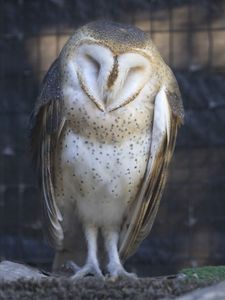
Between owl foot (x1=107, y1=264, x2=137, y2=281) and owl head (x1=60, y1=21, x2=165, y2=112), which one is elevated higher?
owl head (x1=60, y1=21, x2=165, y2=112)

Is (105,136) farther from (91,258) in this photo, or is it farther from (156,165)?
(91,258)

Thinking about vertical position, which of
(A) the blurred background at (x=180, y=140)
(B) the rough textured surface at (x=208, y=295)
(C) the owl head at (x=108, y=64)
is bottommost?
(A) the blurred background at (x=180, y=140)

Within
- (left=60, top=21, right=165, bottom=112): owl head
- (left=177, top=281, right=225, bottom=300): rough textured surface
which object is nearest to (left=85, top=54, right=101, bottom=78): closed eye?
(left=60, top=21, right=165, bottom=112): owl head

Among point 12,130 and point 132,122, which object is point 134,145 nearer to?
point 132,122

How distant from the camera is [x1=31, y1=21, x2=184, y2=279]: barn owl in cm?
624

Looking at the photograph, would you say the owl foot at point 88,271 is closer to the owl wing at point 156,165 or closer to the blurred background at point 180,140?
the owl wing at point 156,165

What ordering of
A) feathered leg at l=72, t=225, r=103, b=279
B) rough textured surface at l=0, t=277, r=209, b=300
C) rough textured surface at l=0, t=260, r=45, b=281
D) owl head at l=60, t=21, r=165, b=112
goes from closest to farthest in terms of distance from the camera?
rough textured surface at l=0, t=277, r=209, b=300 < rough textured surface at l=0, t=260, r=45, b=281 < owl head at l=60, t=21, r=165, b=112 < feathered leg at l=72, t=225, r=103, b=279

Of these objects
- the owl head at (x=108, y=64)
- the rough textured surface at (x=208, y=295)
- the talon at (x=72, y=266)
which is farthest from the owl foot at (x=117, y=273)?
the rough textured surface at (x=208, y=295)

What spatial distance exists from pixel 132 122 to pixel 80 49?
1.33ft

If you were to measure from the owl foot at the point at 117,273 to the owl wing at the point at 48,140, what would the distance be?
0.32 m

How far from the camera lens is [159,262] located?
877 cm

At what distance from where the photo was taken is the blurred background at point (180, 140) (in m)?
8.76

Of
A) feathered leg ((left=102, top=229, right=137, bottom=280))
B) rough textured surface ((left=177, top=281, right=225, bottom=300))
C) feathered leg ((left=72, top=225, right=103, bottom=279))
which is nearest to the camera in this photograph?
rough textured surface ((left=177, top=281, right=225, bottom=300))

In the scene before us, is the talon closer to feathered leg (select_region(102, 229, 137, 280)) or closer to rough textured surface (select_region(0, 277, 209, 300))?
feathered leg (select_region(102, 229, 137, 280))
